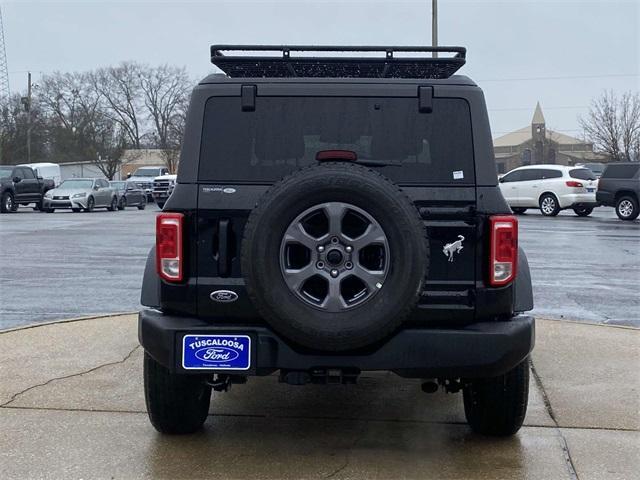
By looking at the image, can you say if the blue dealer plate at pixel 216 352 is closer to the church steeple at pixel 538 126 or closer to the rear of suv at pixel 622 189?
the rear of suv at pixel 622 189

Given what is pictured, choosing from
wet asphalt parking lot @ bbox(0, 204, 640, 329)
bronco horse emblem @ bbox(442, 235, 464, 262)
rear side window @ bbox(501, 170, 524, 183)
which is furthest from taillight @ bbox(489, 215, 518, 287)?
rear side window @ bbox(501, 170, 524, 183)

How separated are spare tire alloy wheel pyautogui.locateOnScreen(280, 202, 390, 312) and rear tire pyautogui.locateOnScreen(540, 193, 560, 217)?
2475 cm

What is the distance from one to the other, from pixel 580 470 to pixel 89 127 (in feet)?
242

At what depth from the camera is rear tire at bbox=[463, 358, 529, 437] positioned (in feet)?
15.5

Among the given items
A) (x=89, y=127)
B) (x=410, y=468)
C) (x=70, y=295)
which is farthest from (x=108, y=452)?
(x=89, y=127)

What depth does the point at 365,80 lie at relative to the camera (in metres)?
4.49

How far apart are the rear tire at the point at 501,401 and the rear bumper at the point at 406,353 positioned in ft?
1.48

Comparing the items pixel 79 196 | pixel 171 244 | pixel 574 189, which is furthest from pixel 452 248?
pixel 79 196

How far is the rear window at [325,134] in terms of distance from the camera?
4406 mm

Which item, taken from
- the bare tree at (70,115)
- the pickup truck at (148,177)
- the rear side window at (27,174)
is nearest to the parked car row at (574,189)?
the rear side window at (27,174)

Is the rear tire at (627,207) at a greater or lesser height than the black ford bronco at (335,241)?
lesser

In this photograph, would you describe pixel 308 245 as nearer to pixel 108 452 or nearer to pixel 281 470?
pixel 281 470

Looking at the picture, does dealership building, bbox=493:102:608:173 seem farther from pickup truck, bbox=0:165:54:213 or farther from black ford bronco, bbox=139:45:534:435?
black ford bronco, bbox=139:45:534:435

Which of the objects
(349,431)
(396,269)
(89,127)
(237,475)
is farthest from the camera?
(89,127)
